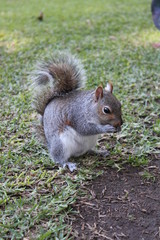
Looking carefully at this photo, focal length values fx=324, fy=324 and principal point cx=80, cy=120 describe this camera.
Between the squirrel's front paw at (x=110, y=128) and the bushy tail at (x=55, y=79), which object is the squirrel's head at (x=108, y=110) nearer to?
the squirrel's front paw at (x=110, y=128)

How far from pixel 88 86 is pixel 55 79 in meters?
0.92

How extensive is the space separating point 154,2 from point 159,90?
1103mm

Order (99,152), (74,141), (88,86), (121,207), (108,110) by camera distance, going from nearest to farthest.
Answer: (121,207)
(108,110)
(74,141)
(99,152)
(88,86)

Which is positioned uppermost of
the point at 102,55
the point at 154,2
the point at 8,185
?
the point at 154,2

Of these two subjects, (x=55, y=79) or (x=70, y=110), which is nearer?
(x=70, y=110)

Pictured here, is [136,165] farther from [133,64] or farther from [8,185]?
[133,64]

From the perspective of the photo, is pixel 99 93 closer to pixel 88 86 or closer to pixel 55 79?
pixel 55 79

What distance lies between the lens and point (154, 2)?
11.8 feet

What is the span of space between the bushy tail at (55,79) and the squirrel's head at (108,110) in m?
0.36

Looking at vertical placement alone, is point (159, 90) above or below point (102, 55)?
below

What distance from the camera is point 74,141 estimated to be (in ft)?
6.93

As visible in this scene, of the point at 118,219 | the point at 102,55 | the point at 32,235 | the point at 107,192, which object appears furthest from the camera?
the point at 102,55

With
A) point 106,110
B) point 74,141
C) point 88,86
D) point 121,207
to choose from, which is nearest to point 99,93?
point 106,110

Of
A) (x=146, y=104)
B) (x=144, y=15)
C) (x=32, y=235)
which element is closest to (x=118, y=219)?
(x=32, y=235)
